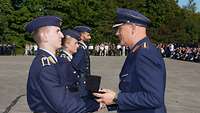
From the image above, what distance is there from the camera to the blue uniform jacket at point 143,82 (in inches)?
163

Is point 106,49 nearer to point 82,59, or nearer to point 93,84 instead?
point 82,59

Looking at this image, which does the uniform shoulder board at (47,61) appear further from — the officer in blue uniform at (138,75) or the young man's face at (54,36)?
the officer in blue uniform at (138,75)

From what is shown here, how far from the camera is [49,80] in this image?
13.8ft

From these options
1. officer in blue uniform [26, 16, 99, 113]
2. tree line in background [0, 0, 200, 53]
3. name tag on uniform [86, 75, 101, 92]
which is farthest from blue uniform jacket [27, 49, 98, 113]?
tree line in background [0, 0, 200, 53]

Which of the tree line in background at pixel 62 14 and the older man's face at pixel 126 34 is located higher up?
the tree line in background at pixel 62 14

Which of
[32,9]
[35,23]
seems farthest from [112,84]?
[32,9]

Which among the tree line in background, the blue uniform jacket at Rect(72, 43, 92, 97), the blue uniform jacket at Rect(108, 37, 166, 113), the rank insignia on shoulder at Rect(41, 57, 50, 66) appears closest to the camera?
the blue uniform jacket at Rect(108, 37, 166, 113)

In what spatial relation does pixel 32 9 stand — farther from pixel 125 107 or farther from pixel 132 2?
pixel 125 107

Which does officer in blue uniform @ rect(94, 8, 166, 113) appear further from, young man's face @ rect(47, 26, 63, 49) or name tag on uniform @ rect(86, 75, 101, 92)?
young man's face @ rect(47, 26, 63, 49)

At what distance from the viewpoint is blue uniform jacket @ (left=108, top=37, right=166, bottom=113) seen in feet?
13.5

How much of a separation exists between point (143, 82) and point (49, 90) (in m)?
0.65

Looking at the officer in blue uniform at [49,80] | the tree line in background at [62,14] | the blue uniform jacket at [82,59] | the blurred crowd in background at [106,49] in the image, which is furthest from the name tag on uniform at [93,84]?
the tree line in background at [62,14]

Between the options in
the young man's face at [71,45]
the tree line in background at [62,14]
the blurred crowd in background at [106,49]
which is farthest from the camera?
the tree line in background at [62,14]

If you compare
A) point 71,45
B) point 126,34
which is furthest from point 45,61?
point 71,45
